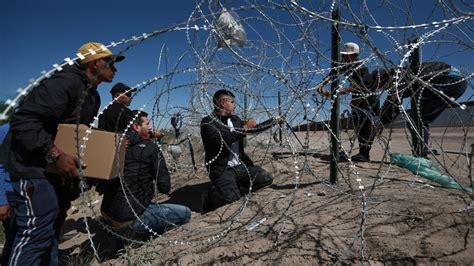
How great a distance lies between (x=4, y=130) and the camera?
2627 mm

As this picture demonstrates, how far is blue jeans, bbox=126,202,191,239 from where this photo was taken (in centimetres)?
320

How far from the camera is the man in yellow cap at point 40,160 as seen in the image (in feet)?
6.58

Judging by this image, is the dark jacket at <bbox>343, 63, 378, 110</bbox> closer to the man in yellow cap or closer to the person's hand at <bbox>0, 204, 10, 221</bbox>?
the man in yellow cap

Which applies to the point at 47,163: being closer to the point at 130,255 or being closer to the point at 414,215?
the point at 130,255

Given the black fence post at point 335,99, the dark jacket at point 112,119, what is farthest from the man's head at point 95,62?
the black fence post at point 335,99

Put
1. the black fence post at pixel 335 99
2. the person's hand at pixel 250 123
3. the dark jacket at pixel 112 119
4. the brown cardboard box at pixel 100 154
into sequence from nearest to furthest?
the brown cardboard box at pixel 100 154, the black fence post at pixel 335 99, the dark jacket at pixel 112 119, the person's hand at pixel 250 123

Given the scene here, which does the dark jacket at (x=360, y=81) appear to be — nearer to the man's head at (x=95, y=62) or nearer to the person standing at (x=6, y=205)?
the man's head at (x=95, y=62)

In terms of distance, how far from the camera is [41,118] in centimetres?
205

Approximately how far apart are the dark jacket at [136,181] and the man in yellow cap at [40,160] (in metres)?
0.86

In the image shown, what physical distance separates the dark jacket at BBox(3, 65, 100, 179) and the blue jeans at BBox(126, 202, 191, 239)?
1.24m

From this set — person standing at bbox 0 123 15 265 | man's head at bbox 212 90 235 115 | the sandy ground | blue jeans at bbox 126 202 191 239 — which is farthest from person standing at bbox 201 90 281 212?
person standing at bbox 0 123 15 265

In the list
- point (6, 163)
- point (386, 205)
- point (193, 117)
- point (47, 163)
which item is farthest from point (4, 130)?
point (386, 205)

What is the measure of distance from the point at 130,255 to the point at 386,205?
204 cm

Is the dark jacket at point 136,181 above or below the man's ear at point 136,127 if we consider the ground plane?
below
